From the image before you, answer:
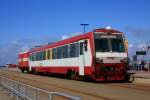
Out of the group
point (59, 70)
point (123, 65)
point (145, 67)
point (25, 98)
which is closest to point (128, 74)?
point (123, 65)

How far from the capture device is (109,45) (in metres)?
31.0

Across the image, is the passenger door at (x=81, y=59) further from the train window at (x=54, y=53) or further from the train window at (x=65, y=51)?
the train window at (x=54, y=53)

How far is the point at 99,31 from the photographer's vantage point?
31094 millimetres

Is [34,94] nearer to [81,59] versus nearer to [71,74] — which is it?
[81,59]

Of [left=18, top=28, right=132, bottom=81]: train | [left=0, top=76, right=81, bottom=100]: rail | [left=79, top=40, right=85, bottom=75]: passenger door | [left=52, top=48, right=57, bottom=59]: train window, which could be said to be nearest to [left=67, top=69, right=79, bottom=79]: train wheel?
[left=18, top=28, right=132, bottom=81]: train

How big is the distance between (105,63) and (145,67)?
98.9 feet

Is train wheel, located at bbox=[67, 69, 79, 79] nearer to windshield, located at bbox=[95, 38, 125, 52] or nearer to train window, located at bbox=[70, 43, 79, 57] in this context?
train window, located at bbox=[70, 43, 79, 57]

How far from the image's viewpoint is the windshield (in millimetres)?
30641

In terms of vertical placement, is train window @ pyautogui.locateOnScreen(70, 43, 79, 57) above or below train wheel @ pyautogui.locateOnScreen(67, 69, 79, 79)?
above

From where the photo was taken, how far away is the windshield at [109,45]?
30.6 metres

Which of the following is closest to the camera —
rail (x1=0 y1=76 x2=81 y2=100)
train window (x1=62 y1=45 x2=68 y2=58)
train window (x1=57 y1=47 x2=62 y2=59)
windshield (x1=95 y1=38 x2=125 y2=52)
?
rail (x1=0 y1=76 x2=81 y2=100)

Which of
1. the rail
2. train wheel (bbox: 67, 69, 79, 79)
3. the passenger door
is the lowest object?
the rail

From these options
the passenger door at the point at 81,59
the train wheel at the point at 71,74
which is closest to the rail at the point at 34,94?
the passenger door at the point at 81,59

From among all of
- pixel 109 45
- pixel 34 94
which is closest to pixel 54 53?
pixel 109 45
